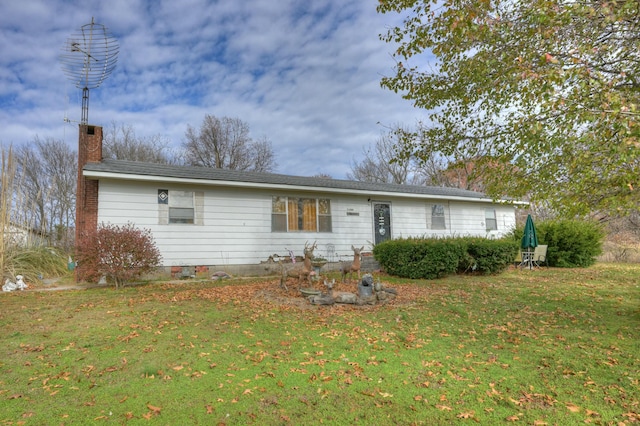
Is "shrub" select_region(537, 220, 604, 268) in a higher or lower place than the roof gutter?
lower

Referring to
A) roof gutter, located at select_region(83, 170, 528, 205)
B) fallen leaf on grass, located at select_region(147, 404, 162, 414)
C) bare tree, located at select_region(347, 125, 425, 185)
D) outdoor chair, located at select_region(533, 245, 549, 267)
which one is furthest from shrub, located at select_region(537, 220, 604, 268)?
bare tree, located at select_region(347, 125, 425, 185)

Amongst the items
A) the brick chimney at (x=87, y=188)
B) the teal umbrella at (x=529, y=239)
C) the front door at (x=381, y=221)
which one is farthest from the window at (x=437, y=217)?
the brick chimney at (x=87, y=188)

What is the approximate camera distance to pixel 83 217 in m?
9.14

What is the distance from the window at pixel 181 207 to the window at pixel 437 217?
972 cm

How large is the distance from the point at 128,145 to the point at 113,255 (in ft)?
68.6

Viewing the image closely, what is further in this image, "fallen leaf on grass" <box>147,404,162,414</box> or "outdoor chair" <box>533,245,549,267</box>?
"outdoor chair" <box>533,245,549,267</box>

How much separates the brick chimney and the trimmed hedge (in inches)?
318

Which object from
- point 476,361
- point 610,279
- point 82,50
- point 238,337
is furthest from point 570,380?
point 82,50

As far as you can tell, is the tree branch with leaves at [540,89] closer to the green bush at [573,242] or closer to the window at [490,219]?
the green bush at [573,242]

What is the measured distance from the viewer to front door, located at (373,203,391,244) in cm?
1348

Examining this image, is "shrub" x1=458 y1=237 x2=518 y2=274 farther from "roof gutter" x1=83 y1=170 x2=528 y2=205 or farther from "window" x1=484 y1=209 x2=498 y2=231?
"window" x1=484 y1=209 x2=498 y2=231

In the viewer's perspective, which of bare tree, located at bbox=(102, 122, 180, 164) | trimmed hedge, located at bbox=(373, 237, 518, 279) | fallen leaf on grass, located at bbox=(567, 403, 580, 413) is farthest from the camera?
bare tree, located at bbox=(102, 122, 180, 164)

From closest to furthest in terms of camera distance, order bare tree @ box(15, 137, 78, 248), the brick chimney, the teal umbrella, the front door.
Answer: the brick chimney < the teal umbrella < the front door < bare tree @ box(15, 137, 78, 248)

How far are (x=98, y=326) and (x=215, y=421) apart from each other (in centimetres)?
333
